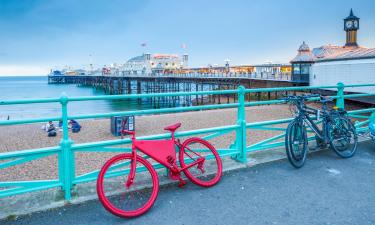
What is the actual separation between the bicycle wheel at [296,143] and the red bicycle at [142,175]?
106 cm

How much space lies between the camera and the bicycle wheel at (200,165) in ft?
12.2

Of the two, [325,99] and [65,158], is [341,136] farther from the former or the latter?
[65,158]

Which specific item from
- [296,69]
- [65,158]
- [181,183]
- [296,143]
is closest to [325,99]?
[296,143]

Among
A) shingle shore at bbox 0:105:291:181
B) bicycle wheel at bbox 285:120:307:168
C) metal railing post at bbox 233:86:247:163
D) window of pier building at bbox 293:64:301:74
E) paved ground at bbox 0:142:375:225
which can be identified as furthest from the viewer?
window of pier building at bbox 293:64:301:74

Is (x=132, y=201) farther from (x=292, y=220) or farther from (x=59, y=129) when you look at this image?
(x=59, y=129)

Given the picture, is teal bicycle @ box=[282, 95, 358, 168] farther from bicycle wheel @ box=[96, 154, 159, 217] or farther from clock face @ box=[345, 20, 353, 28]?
clock face @ box=[345, 20, 353, 28]

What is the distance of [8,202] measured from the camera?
3.35 meters

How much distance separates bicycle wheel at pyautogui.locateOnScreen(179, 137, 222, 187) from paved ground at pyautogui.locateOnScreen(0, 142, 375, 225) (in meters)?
0.11

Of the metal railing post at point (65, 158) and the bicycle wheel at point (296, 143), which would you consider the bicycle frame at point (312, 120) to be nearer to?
the bicycle wheel at point (296, 143)

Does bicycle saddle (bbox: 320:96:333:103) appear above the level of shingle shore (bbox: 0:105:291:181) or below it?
above

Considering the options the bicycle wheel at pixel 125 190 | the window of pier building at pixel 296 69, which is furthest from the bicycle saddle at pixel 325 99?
the window of pier building at pixel 296 69

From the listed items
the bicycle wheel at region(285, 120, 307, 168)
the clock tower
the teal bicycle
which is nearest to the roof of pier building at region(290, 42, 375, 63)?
the clock tower

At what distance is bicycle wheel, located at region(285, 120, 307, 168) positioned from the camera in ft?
13.9

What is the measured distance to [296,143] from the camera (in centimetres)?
432
